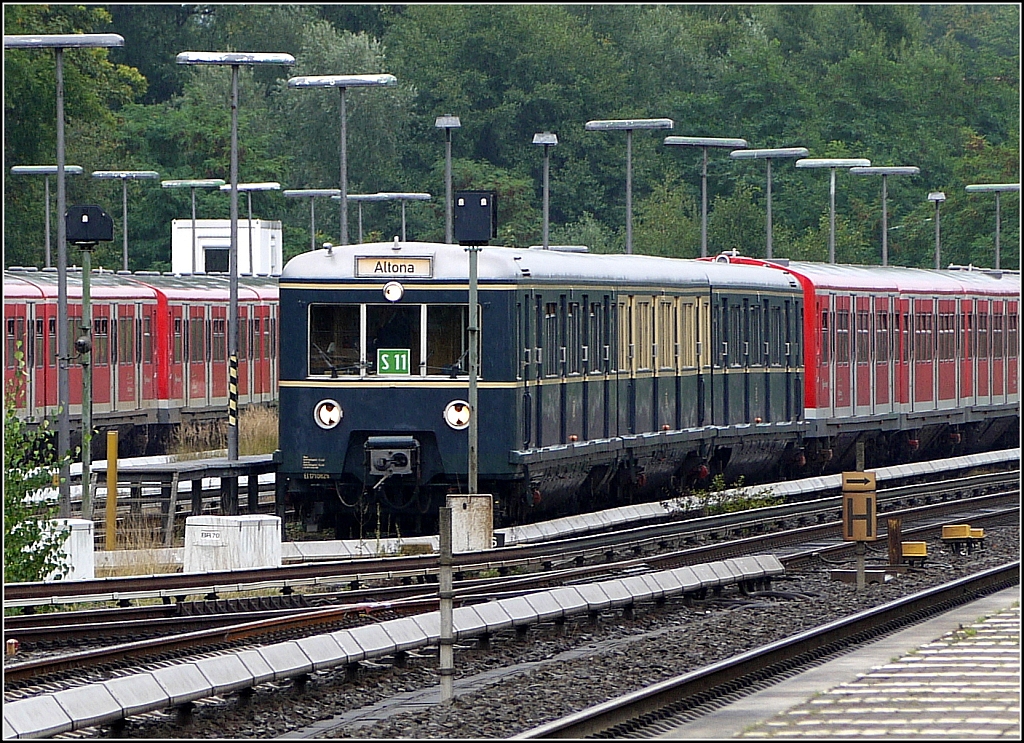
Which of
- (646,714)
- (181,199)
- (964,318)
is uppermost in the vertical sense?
(181,199)

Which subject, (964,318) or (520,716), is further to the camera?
(964,318)

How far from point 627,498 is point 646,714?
16.1 m

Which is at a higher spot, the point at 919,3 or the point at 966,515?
the point at 919,3

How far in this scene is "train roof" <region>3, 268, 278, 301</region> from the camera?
3612cm

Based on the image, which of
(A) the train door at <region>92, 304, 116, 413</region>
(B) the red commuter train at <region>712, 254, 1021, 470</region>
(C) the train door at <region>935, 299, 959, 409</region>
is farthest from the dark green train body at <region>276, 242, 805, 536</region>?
(A) the train door at <region>92, 304, 116, 413</region>

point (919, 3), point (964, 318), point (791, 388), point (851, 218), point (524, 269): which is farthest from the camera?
Result: point (919, 3)

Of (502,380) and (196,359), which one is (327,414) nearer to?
(502,380)

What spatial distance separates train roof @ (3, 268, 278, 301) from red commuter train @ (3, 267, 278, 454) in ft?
0.11

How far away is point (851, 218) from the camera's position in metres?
87.1

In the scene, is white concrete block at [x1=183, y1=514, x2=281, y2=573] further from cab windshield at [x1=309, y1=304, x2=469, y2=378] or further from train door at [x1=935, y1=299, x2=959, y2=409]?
train door at [x1=935, y1=299, x2=959, y2=409]

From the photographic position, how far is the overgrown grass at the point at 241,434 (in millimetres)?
35938

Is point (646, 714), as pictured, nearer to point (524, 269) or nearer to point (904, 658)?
point (904, 658)

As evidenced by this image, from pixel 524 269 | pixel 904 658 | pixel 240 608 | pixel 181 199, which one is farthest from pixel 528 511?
pixel 181 199

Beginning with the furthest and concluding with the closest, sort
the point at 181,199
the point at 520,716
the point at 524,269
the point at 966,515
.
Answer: the point at 181,199 < the point at 966,515 < the point at 524,269 < the point at 520,716
